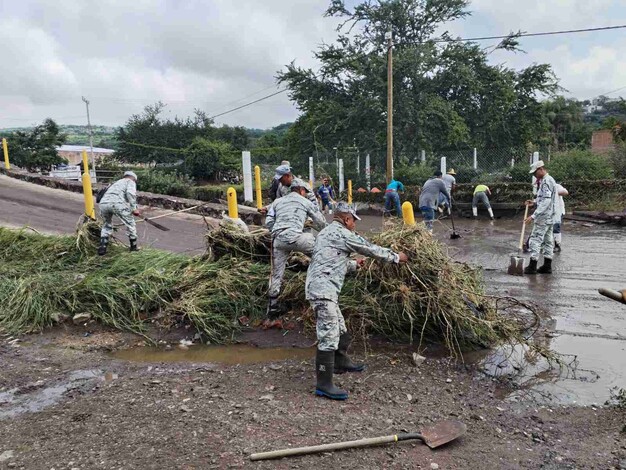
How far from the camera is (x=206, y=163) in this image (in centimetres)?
2655

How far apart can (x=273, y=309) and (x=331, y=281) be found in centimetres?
160

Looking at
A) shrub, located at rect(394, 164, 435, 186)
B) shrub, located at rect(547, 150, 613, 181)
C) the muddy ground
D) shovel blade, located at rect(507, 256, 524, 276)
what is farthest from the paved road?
shrub, located at rect(547, 150, 613, 181)

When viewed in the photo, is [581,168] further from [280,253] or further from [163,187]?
[280,253]

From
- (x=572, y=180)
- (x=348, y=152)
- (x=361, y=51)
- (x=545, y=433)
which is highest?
(x=361, y=51)

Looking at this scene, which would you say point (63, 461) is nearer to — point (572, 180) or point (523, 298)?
point (523, 298)

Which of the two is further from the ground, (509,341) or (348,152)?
(348,152)

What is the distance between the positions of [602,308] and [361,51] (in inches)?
990

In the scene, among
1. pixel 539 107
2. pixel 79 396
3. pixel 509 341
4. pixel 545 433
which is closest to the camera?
pixel 545 433

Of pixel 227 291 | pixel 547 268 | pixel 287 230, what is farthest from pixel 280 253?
pixel 547 268

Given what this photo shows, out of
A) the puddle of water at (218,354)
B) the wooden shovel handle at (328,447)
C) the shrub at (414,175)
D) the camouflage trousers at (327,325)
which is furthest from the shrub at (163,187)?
the wooden shovel handle at (328,447)

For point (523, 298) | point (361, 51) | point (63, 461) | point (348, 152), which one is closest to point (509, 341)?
point (523, 298)

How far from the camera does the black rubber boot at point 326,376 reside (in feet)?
13.4

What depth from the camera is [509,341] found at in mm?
5043

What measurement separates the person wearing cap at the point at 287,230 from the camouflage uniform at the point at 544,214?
400cm
